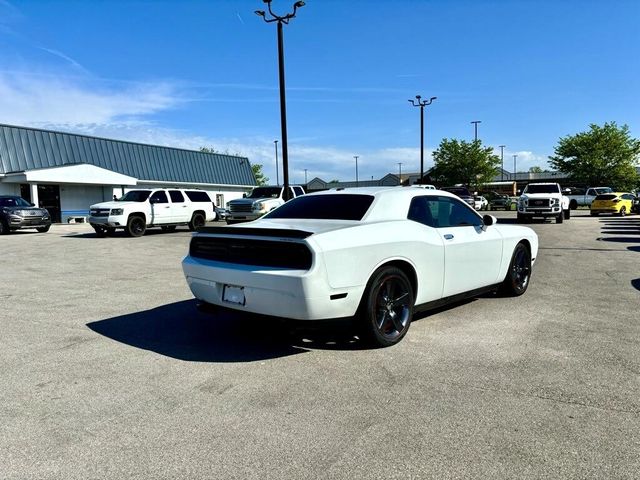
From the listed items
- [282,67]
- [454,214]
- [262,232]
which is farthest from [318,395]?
[282,67]

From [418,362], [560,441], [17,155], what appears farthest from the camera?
[17,155]

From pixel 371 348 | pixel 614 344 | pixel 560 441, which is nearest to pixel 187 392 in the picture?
pixel 371 348

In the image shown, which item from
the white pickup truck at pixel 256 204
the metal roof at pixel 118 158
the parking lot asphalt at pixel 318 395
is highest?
the metal roof at pixel 118 158

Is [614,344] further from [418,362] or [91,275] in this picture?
[91,275]

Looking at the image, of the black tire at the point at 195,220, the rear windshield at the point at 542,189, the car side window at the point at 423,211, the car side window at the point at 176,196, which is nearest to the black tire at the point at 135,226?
the car side window at the point at 176,196

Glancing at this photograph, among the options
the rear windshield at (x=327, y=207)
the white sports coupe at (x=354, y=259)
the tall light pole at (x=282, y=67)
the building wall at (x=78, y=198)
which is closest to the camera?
the white sports coupe at (x=354, y=259)

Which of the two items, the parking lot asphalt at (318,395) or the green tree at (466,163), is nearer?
the parking lot asphalt at (318,395)

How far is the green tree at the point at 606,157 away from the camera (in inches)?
2066

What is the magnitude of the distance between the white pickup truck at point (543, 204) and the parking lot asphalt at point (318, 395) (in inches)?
765

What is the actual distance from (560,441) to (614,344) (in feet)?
7.74

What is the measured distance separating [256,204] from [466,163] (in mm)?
44133

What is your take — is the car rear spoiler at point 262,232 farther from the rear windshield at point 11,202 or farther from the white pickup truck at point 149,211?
the rear windshield at point 11,202

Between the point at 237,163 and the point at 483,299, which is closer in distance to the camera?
the point at 483,299

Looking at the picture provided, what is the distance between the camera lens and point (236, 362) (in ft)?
14.6
